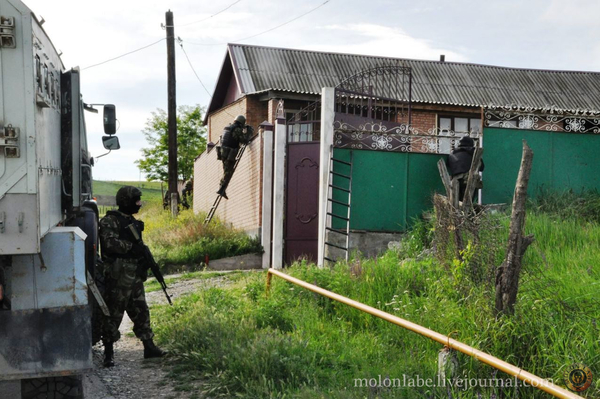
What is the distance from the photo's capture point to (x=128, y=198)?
7.34 meters

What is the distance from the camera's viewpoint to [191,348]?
6.98 metres

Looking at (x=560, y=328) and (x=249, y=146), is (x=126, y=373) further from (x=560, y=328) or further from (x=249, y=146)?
(x=249, y=146)

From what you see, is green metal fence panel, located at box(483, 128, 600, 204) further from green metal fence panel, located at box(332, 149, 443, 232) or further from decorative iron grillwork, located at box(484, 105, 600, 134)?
green metal fence panel, located at box(332, 149, 443, 232)

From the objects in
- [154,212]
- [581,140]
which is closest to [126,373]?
[581,140]

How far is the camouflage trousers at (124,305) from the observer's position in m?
7.23

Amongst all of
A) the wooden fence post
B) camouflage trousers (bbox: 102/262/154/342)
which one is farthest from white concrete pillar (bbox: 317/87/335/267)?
the wooden fence post

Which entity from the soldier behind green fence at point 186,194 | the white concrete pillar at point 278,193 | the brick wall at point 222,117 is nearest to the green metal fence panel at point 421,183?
the white concrete pillar at point 278,193

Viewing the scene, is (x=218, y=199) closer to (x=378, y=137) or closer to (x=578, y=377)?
(x=378, y=137)

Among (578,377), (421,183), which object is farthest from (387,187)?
(578,377)

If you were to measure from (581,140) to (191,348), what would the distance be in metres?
8.76

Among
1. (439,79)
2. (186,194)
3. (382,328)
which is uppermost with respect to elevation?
(439,79)

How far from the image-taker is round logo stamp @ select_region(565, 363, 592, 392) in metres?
4.22

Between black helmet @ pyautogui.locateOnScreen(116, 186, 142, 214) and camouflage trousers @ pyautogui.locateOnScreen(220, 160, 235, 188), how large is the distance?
10.3 metres

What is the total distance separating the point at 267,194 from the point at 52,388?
9717mm
